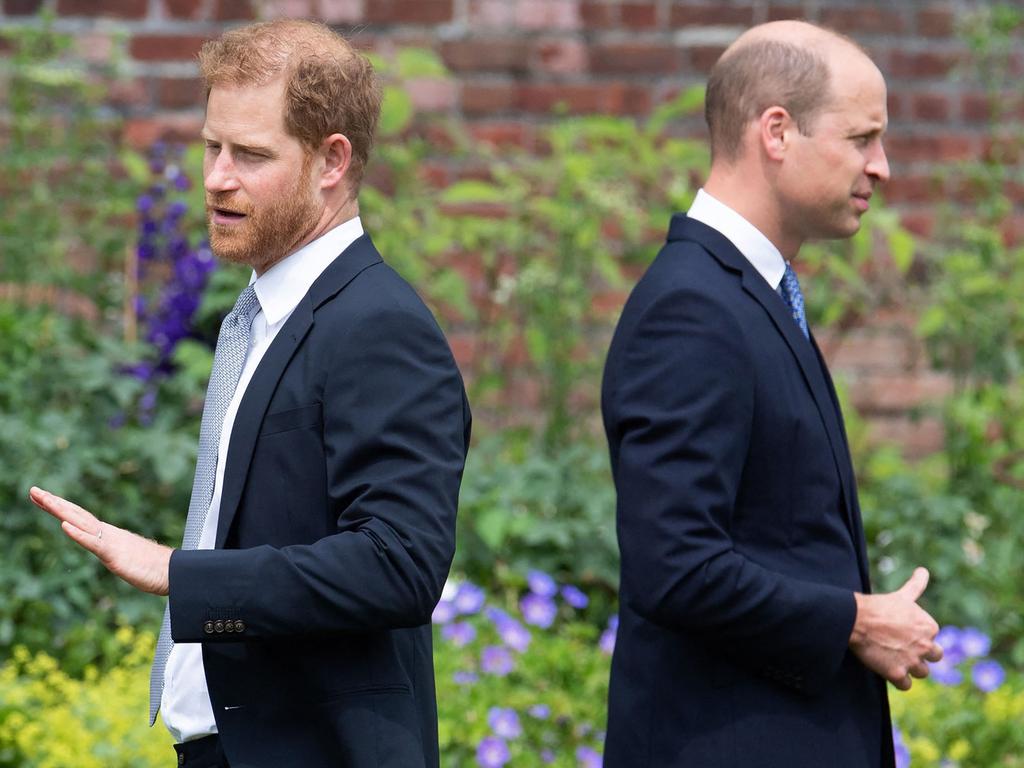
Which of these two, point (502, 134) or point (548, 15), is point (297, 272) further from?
point (548, 15)

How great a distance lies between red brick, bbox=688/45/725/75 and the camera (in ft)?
17.1

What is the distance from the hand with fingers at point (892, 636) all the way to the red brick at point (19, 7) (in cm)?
358

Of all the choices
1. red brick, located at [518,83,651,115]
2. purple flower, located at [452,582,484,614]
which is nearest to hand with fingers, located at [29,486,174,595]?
purple flower, located at [452,582,484,614]

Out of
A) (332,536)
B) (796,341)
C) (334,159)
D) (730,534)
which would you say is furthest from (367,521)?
(796,341)

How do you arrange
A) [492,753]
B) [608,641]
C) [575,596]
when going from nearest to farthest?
[492,753]
[608,641]
[575,596]

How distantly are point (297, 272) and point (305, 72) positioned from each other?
0.29 metres

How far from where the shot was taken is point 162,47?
5.01 m

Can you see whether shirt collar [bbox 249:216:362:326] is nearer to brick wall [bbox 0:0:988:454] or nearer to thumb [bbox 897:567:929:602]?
thumb [bbox 897:567:929:602]

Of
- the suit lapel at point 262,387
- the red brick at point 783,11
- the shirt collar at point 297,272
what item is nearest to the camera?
the suit lapel at point 262,387

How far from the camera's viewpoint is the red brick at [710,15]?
5.21 meters

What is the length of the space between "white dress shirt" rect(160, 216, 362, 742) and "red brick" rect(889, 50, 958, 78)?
11.5ft

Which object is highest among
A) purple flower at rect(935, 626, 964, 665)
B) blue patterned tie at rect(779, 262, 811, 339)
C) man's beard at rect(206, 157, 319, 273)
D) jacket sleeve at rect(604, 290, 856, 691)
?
man's beard at rect(206, 157, 319, 273)

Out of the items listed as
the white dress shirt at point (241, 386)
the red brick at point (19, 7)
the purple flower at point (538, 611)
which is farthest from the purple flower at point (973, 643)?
the red brick at point (19, 7)

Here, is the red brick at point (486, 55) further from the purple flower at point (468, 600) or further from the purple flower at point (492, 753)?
the purple flower at point (492, 753)
